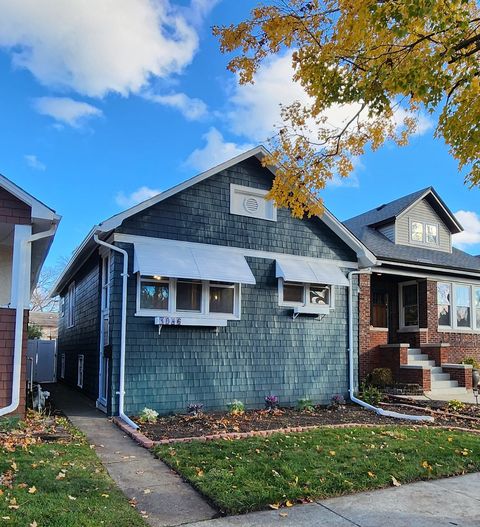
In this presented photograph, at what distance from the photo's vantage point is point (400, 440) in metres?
7.93

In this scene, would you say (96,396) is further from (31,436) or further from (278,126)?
(278,126)

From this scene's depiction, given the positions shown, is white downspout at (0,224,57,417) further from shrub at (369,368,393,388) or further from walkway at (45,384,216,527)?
shrub at (369,368,393,388)

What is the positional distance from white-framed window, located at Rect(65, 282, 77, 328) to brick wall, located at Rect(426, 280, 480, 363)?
1145 cm

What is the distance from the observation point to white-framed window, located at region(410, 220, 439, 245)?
17500mm

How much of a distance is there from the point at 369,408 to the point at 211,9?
9324mm

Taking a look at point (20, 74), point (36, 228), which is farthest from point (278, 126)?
point (20, 74)

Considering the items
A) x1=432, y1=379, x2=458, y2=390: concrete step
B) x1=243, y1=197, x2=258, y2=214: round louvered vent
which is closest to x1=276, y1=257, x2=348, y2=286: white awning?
x1=243, y1=197, x2=258, y2=214: round louvered vent

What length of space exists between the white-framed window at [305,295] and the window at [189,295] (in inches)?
81.9

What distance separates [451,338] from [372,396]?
5.43 metres

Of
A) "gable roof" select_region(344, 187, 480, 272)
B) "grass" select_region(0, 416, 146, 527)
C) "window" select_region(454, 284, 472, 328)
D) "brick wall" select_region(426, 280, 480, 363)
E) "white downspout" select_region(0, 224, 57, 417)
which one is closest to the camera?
"grass" select_region(0, 416, 146, 527)

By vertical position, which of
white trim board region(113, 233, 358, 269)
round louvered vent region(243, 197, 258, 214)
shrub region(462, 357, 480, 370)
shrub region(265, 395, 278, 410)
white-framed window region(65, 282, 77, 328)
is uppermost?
round louvered vent region(243, 197, 258, 214)

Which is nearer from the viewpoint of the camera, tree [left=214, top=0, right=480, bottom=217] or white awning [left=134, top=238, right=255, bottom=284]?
tree [left=214, top=0, right=480, bottom=217]

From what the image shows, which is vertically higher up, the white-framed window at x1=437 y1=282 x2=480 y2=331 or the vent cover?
the vent cover

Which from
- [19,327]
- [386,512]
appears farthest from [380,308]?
[386,512]
